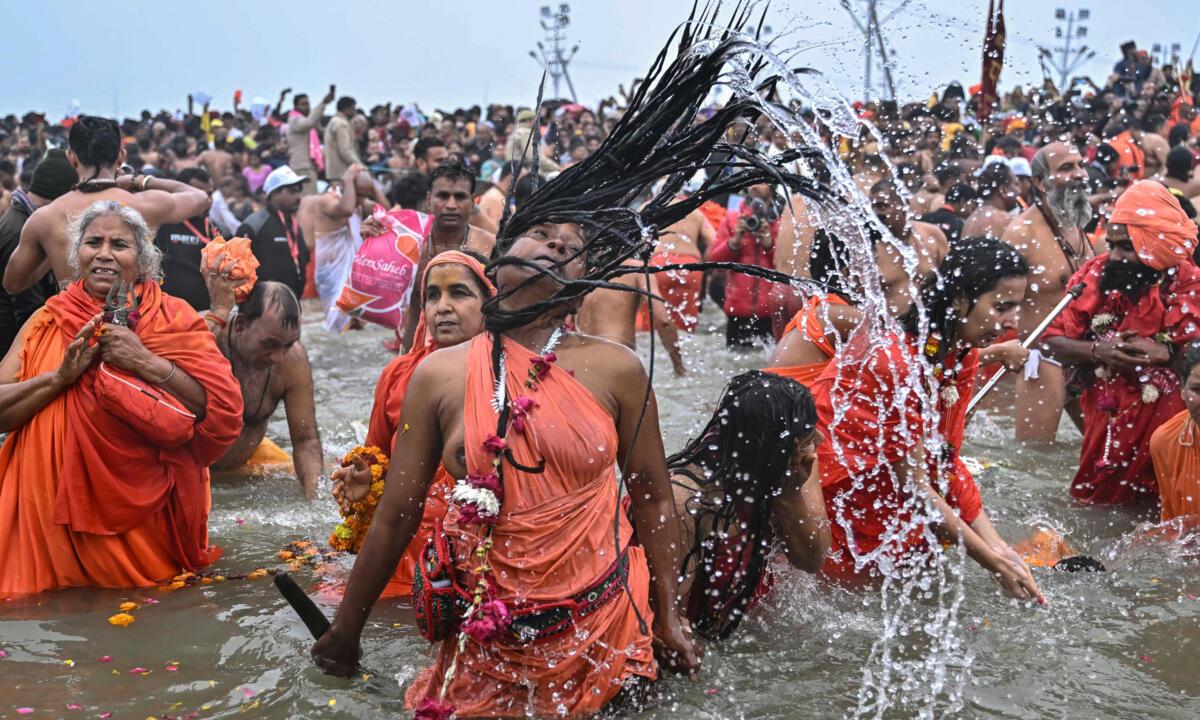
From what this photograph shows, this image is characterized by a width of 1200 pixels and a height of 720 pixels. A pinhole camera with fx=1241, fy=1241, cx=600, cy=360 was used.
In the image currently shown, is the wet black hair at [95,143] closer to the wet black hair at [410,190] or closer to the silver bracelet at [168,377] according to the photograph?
the silver bracelet at [168,377]

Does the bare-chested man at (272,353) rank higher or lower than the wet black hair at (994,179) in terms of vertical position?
lower

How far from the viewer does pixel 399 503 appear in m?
3.41

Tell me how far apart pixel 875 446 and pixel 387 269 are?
14.8 ft

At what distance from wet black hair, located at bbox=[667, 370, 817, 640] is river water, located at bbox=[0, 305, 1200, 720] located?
0.85 feet

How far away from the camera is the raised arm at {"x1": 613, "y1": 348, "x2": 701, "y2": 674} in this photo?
3365 mm

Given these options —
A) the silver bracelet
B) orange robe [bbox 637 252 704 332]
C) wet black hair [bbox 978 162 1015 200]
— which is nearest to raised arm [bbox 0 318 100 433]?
the silver bracelet

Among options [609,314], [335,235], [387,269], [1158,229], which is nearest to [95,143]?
[387,269]

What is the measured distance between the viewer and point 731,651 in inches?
173

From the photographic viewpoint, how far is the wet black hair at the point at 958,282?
4.58 meters

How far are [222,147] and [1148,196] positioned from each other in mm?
17584

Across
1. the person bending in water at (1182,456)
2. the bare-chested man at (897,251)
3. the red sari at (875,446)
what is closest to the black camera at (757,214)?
the bare-chested man at (897,251)

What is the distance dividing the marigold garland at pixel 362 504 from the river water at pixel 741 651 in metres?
0.33

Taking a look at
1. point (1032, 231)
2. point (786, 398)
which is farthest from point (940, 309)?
point (1032, 231)

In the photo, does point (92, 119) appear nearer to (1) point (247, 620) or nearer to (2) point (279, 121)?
(1) point (247, 620)
